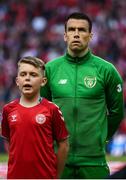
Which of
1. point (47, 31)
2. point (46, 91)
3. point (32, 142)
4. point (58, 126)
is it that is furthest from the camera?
point (47, 31)

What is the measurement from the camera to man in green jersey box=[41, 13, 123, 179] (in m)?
7.31

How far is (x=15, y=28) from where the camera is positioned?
24.4 metres

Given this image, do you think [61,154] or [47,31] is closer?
[61,154]

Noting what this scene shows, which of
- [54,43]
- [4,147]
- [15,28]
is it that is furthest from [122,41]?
[4,147]

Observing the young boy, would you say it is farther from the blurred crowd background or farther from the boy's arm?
the blurred crowd background

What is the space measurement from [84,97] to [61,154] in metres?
0.73

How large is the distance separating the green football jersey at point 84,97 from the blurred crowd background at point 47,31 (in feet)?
42.0

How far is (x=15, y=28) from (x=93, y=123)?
56.9 ft

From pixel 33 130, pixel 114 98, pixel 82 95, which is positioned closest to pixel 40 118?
pixel 33 130

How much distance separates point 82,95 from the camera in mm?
7336

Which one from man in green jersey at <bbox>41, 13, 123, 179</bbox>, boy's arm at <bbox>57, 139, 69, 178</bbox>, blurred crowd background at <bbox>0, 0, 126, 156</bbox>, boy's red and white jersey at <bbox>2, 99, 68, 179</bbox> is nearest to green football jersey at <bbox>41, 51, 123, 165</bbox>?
man in green jersey at <bbox>41, 13, 123, 179</bbox>

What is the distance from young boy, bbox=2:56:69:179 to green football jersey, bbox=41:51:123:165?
0.51 metres

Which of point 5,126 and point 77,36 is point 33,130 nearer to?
point 5,126

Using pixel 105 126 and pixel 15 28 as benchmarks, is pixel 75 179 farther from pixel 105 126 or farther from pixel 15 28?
pixel 15 28
